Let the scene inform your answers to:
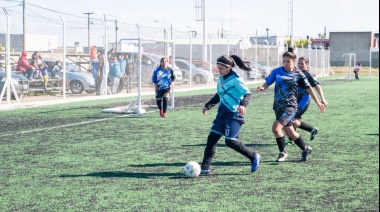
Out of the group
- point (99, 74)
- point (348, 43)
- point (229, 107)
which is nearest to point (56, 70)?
point (99, 74)

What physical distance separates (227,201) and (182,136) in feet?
20.2

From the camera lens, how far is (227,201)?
22.8 ft

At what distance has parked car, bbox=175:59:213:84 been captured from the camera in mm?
36969

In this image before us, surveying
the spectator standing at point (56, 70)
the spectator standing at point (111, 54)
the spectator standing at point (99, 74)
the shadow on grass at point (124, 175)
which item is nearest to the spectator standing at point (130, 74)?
the spectator standing at point (111, 54)

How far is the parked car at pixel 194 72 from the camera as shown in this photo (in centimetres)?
3697

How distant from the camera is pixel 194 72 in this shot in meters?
38.3

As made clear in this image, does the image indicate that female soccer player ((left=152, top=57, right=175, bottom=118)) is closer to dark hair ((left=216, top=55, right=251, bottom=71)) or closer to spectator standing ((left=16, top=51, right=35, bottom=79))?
spectator standing ((left=16, top=51, right=35, bottom=79))

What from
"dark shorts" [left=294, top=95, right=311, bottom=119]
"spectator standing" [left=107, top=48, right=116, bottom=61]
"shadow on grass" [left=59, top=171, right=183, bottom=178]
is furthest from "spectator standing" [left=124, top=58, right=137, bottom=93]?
"shadow on grass" [left=59, top=171, right=183, bottom=178]

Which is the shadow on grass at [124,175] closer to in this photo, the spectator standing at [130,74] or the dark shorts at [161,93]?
the dark shorts at [161,93]

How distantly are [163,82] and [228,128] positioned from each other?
9.17 meters

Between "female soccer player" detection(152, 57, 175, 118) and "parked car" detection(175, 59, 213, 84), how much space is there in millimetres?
19183

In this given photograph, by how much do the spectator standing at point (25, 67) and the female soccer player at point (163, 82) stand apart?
8.09 meters

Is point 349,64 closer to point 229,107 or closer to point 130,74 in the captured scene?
point 130,74

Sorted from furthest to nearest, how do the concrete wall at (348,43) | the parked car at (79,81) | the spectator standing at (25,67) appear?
the concrete wall at (348,43) < the parked car at (79,81) < the spectator standing at (25,67)
